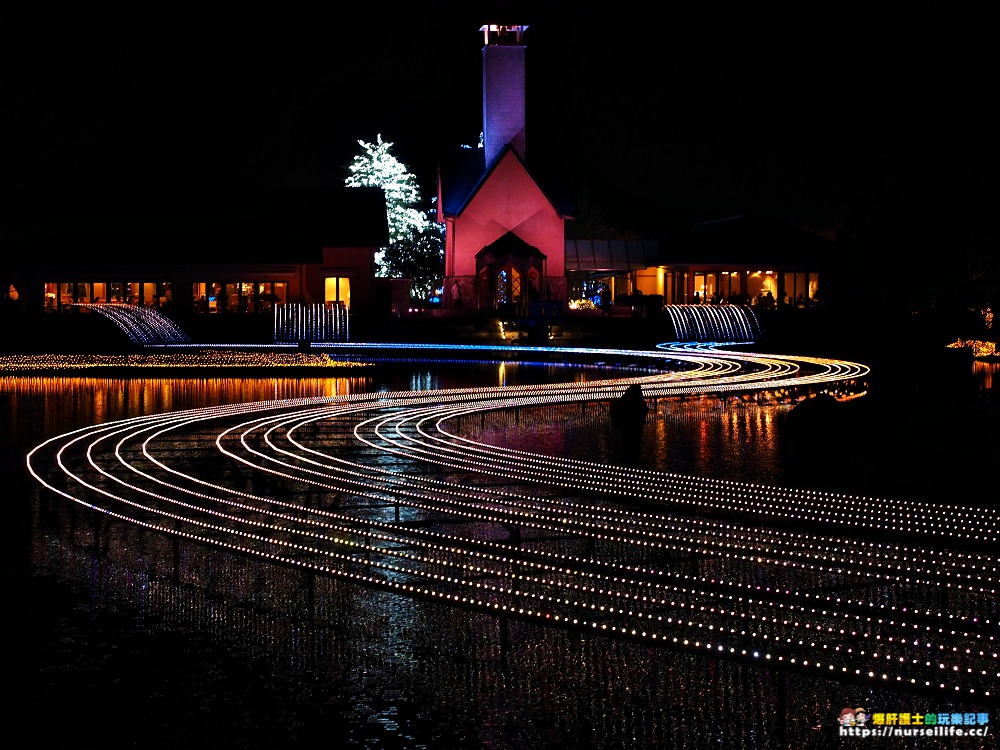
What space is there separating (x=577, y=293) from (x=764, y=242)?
11337 mm

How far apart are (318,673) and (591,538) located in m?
3.82

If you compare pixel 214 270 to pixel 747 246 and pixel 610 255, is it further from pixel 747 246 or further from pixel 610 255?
pixel 747 246

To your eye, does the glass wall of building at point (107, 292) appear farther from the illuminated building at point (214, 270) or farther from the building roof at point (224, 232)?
the building roof at point (224, 232)

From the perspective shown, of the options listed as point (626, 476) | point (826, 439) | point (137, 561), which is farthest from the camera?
point (826, 439)

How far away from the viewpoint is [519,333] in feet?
137

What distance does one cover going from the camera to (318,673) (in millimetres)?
7559

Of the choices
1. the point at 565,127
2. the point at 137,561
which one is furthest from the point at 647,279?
the point at 137,561

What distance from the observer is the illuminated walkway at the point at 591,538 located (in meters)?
7.98

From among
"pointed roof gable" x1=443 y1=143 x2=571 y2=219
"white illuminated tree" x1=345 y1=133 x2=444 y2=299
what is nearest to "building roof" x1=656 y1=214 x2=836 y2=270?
"pointed roof gable" x1=443 y1=143 x2=571 y2=219

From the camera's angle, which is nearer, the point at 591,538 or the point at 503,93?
the point at 591,538

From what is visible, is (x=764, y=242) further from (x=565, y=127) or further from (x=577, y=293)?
(x=565, y=127)

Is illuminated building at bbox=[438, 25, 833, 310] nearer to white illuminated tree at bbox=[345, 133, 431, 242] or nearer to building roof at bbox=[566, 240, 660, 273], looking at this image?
building roof at bbox=[566, 240, 660, 273]

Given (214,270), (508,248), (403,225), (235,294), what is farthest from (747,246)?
(214,270)

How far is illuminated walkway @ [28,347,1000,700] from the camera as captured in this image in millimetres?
7980
